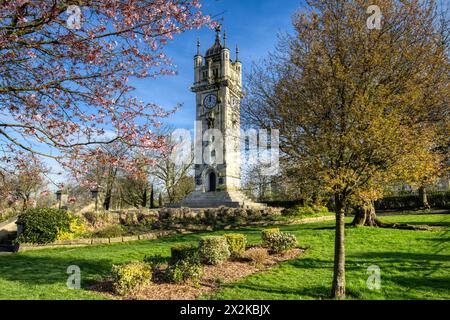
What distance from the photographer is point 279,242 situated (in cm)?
1139

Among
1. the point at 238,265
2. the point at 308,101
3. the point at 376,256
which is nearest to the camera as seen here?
the point at 308,101

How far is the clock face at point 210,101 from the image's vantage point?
43.6 metres

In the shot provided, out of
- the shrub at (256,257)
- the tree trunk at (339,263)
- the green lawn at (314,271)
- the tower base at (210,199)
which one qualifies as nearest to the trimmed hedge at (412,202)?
the tower base at (210,199)

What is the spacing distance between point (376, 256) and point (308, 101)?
614 centimetres

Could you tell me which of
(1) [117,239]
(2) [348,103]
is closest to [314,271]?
(2) [348,103]

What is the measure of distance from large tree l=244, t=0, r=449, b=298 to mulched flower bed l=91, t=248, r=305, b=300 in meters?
2.74

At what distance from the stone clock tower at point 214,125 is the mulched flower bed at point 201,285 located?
27.3 m

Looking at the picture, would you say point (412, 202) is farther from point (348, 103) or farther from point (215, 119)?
point (348, 103)

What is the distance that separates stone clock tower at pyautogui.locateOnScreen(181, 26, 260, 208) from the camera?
3988 cm

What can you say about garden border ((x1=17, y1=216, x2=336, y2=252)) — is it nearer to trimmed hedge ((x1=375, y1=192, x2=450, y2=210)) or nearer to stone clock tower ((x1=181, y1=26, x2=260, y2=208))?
trimmed hedge ((x1=375, y1=192, x2=450, y2=210))

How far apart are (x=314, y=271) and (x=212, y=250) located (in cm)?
305
